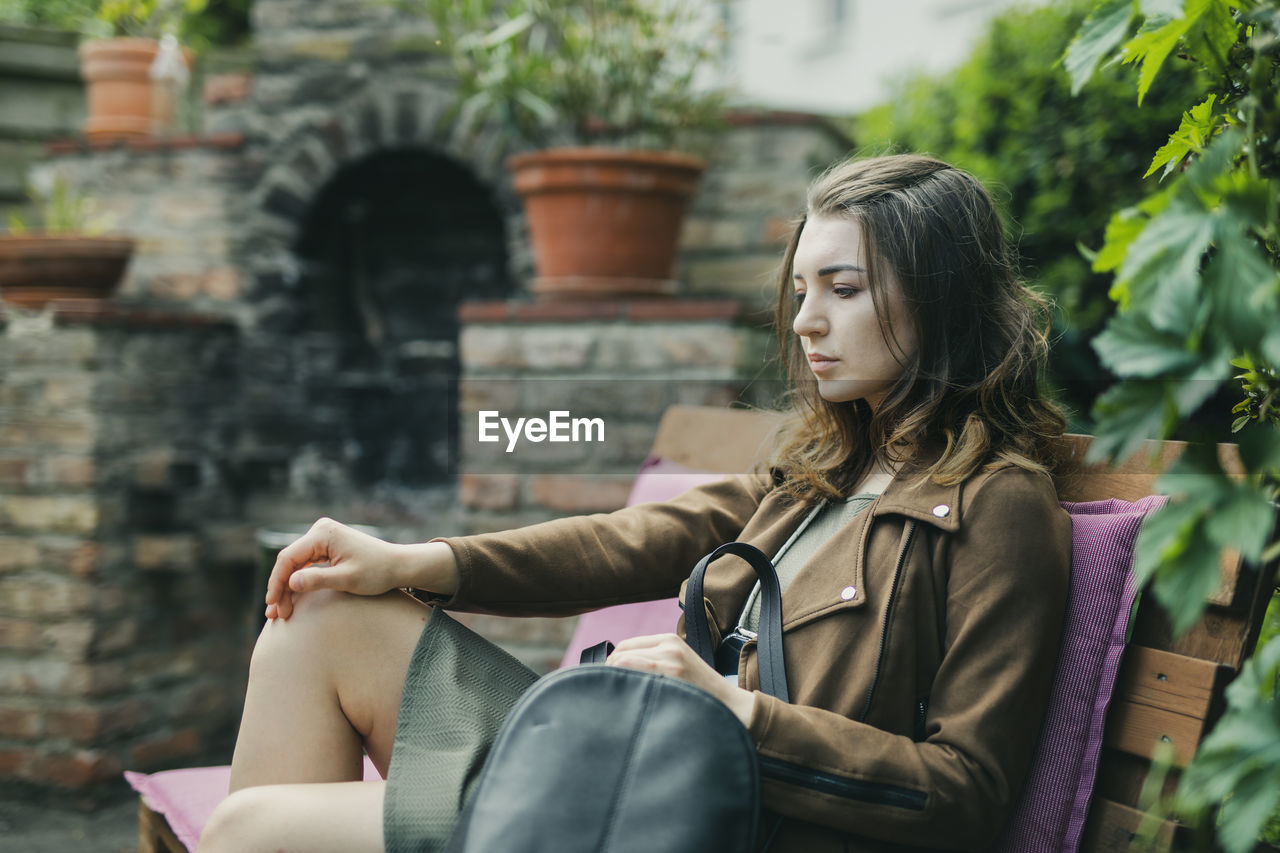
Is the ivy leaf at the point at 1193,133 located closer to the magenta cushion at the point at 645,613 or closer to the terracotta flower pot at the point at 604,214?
the magenta cushion at the point at 645,613

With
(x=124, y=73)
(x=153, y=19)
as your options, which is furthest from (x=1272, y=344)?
(x=153, y=19)

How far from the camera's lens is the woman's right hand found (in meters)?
1.39

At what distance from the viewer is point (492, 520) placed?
108 inches

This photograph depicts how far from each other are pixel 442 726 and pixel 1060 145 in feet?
7.44

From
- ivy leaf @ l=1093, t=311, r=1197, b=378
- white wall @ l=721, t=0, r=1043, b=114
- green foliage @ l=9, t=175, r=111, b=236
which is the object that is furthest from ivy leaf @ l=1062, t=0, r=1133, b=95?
white wall @ l=721, t=0, r=1043, b=114

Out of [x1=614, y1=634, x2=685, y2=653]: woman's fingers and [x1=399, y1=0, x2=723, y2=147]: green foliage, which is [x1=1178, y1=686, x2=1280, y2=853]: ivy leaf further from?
[x1=399, y1=0, x2=723, y2=147]: green foliage

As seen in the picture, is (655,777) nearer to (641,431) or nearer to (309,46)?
(641,431)

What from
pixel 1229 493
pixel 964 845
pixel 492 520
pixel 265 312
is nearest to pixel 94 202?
pixel 265 312

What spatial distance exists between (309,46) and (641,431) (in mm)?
1816

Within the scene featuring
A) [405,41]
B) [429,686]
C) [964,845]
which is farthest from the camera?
[405,41]

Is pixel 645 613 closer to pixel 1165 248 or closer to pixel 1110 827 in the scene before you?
pixel 1110 827

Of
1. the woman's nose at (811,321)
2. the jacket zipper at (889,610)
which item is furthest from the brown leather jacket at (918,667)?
the woman's nose at (811,321)

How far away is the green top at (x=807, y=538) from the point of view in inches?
56.3

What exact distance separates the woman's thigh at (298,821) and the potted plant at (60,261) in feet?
7.74
